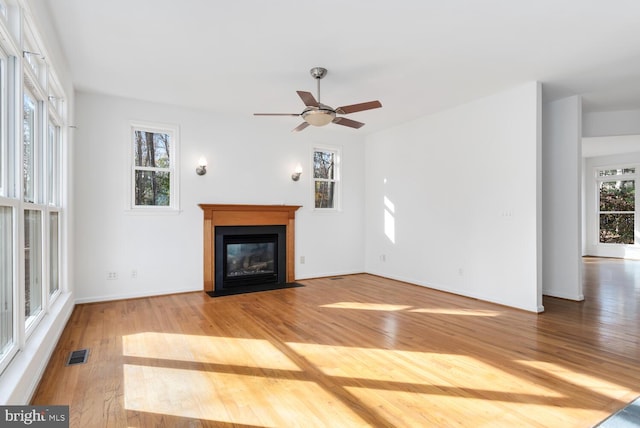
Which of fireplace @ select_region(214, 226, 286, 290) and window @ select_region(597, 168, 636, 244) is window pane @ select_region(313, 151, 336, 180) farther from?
window @ select_region(597, 168, 636, 244)

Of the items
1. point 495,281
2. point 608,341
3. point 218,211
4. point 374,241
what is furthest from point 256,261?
point 608,341

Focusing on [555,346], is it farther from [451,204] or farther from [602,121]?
[602,121]

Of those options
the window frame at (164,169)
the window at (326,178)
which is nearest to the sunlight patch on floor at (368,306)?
the window at (326,178)

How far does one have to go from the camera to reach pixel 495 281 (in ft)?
15.8

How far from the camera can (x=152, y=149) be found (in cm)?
523

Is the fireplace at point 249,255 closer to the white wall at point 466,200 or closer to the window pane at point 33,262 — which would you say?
the white wall at point 466,200

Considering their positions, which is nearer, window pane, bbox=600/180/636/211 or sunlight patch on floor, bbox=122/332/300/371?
sunlight patch on floor, bbox=122/332/300/371

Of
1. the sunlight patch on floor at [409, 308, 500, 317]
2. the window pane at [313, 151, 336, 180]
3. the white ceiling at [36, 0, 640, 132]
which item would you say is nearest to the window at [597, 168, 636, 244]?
the white ceiling at [36, 0, 640, 132]

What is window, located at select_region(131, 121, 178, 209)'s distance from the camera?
5.11 meters

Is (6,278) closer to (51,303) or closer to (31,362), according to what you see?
(31,362)

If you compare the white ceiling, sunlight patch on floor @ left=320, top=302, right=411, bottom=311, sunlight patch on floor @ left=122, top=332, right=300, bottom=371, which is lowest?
sunlight patch on floor @ left=320, top=302, right=411, bottom=311

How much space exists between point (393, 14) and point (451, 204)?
3.30 m

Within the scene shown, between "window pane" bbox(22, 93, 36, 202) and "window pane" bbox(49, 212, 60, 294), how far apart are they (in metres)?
0.83

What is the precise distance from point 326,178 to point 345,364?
4.45 m
